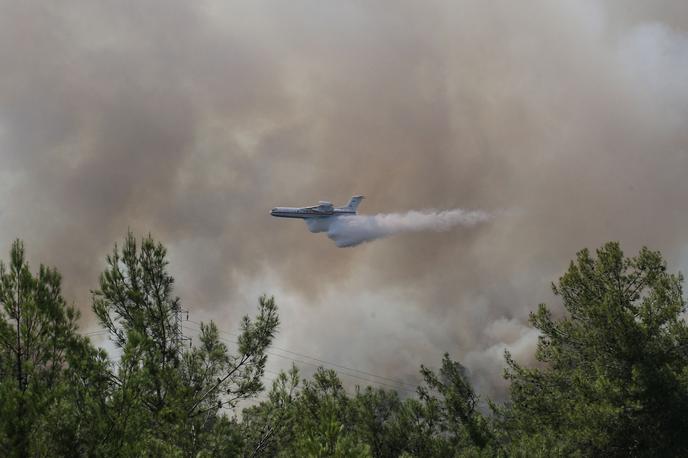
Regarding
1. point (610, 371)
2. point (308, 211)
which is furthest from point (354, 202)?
point (610, 371)

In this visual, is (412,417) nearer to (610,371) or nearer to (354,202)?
(610,371)

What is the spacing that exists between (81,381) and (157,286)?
6702 mm

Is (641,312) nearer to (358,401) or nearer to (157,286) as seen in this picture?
(358,401)

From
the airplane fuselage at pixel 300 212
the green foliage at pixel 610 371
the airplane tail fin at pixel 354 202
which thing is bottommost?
the green foliage at pixel 610 371

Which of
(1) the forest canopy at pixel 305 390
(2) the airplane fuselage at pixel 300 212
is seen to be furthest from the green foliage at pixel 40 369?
(2) the airplane fuselage at pixel 300 212

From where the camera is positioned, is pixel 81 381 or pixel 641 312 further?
pixel 641 312

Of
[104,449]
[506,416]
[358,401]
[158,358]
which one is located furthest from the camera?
[506,416]

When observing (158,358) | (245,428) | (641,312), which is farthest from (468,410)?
(158,358)

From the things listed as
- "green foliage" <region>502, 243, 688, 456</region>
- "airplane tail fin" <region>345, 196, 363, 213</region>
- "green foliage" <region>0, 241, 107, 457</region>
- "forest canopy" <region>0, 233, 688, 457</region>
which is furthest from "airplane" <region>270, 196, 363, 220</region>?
"green foliage" <region>0, 241, 107, 457</region>

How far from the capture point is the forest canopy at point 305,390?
10789 millimetres

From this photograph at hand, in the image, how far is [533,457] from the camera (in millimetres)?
20125

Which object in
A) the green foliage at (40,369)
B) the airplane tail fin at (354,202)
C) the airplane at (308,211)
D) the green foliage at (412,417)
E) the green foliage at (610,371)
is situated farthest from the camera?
the airplane tail fin at (354,202)

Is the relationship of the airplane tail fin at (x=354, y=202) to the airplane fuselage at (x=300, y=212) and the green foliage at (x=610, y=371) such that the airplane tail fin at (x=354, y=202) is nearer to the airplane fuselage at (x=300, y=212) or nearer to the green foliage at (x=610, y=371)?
the airplane fuselage at (x=300, y=212)

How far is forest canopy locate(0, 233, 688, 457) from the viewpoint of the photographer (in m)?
10.8
